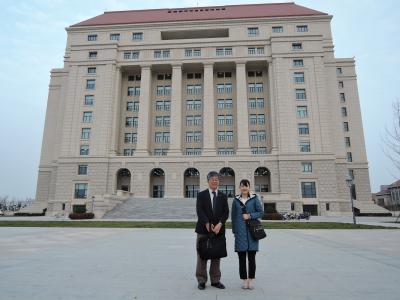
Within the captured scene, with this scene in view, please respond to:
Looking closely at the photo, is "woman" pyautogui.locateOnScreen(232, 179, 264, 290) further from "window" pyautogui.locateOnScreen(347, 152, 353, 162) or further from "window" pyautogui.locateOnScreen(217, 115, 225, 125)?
"window" pyautogui.locateOnScreen(347, 152, 353, 162)

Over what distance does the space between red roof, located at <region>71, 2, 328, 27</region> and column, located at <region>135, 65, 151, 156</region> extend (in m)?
10.7

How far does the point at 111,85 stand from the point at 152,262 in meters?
45.1

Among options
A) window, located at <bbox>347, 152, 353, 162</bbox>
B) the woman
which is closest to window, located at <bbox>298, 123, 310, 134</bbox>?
window, located at <bbox>347, 152, 353, 162</bbox>

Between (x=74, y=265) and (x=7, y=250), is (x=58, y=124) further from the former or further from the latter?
(x=74, y=265)

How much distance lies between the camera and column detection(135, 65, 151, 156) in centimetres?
4659

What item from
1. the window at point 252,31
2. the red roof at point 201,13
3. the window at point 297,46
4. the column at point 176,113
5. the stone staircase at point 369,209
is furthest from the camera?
the red roof at point 201,13

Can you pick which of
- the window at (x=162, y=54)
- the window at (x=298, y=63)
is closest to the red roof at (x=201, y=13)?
the window at (x=162, y=54)

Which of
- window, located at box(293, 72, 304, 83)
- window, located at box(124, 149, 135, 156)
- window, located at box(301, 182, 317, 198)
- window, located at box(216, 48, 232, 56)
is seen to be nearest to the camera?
window, located at box(301, 182, 317, 198)

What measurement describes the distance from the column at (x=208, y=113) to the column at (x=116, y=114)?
14.8m

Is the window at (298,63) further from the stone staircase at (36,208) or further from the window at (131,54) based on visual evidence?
the stone staircase at (36,208)

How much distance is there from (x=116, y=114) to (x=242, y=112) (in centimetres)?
2100

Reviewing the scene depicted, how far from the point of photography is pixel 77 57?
5041cm

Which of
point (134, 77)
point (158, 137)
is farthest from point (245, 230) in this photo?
point (134, 77)

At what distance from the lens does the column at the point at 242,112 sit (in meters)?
45.6
